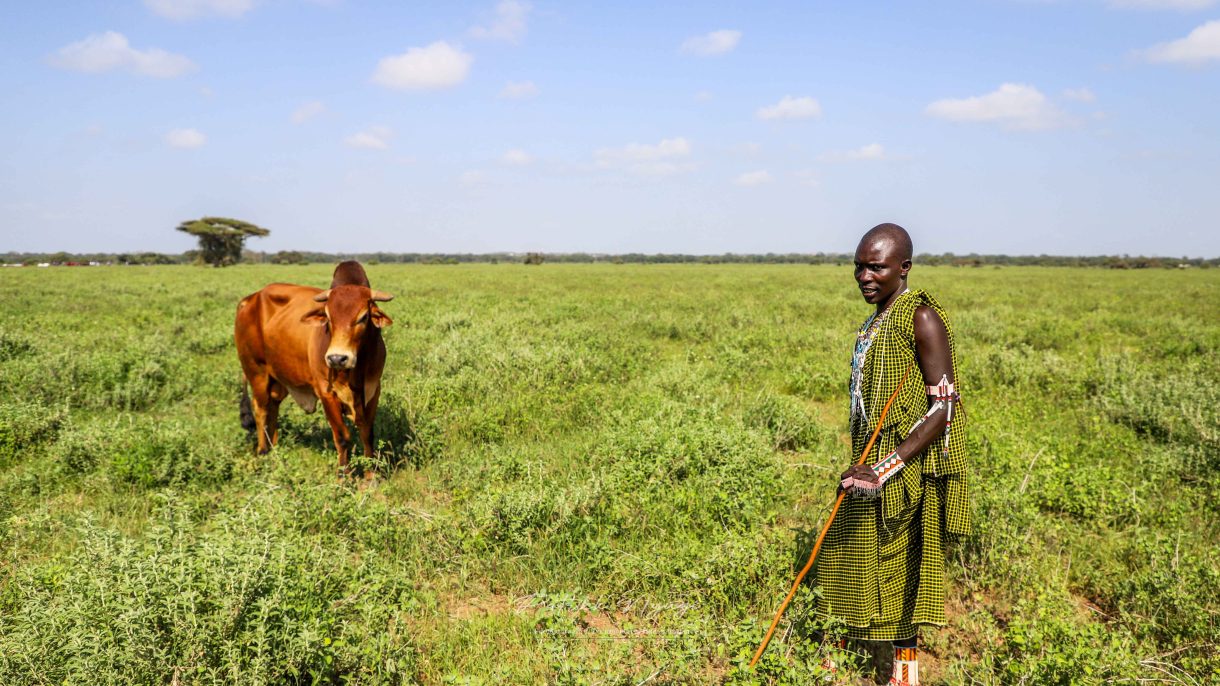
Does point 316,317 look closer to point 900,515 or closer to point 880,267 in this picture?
point 880,267

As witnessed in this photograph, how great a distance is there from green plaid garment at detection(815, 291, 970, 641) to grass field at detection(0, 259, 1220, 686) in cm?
40

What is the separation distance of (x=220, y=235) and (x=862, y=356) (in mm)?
81399

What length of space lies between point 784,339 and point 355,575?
10.2m

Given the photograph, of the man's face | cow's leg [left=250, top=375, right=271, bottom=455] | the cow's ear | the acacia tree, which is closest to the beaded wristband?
the man's face

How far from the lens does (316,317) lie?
19.1 feet

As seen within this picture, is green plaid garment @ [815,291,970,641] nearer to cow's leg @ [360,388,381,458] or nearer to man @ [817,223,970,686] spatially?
man @ [817,223,970,686]

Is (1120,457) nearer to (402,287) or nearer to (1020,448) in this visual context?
(1020,448)

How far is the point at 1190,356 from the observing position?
10.5 meters

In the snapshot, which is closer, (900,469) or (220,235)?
(900,469)

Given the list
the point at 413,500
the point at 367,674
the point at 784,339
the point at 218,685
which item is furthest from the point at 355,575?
the point at 784,339

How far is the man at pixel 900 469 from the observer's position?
2598 millimetres

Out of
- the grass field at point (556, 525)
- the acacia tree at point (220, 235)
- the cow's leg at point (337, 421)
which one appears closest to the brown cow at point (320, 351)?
the cow's leg at point (337, 421)

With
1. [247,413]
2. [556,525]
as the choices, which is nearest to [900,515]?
[556,525]

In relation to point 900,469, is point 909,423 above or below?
above
